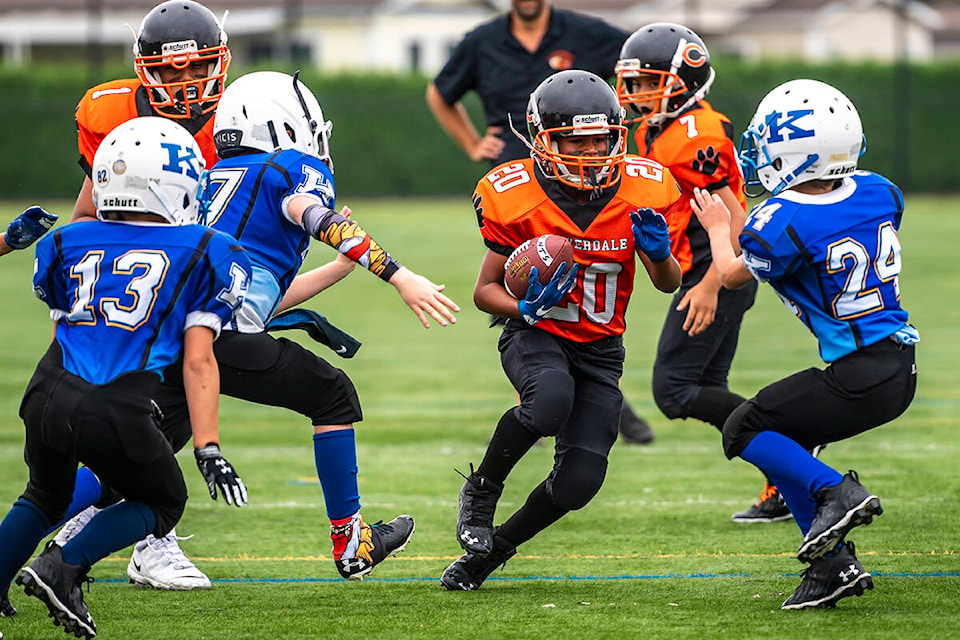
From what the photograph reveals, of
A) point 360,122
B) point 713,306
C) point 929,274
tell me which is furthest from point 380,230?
point 713,306

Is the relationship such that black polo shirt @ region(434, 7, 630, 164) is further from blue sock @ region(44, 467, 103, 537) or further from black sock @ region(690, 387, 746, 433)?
blue sock @ region(44, 467, 103, 537)

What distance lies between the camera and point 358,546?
466 cm

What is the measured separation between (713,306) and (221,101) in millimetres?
2061

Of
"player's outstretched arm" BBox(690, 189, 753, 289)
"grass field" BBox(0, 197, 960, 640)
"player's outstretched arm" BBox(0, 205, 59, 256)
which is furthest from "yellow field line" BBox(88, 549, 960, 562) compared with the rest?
"player's outstretched arm" BBox(0, 205, 59, 256)

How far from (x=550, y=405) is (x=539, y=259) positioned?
1.52ft

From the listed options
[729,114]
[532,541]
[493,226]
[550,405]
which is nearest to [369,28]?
[729,114]

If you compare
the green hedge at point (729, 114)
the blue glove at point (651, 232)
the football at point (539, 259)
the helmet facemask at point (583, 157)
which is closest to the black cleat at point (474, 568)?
the football at point (539, 259)

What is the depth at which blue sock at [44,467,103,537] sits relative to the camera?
458cm

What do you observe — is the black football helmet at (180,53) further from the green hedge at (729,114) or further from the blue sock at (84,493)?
the green hedge at (729,114)

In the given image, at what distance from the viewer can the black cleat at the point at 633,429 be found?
746 centimetres

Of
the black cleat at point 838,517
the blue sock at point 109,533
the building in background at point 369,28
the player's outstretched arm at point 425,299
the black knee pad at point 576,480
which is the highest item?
the player's outstretched arm at point 425,299

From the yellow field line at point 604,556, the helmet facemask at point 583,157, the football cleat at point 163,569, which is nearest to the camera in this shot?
the helmet facemask at point 583,157

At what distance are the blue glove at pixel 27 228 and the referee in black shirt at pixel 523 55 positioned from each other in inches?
140

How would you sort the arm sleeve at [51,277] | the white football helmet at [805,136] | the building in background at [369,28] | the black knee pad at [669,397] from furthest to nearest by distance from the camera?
the building in background at [369,28], the black knee pad at [669,397], the white football helmet at [805,136], the arm sleeve at [51,277]
